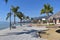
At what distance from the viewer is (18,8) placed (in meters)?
62.8

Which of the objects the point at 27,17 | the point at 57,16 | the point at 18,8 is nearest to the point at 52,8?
the point at 18,8

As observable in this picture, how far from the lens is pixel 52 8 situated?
64125 mm

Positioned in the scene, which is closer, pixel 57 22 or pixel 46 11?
pixel 57 22

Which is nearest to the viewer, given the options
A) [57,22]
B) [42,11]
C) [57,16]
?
[57,16]

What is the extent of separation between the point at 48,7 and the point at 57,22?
72.0 feet

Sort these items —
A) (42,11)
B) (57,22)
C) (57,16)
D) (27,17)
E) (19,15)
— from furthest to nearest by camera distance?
(27,17)
(42,11)
(19,15)
(57,22)
(57,16)

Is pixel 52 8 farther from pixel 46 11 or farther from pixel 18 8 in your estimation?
pixel 18 8

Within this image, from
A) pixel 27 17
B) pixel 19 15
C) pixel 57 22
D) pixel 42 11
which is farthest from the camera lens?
pixel 27 17

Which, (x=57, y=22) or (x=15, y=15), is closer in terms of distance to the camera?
(x=57, y=22)

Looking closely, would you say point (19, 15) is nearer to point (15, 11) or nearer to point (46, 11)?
point (15, 11)

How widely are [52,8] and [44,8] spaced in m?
3.26

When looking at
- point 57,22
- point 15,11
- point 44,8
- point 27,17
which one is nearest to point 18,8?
point 15,11

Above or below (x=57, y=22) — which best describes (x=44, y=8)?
above

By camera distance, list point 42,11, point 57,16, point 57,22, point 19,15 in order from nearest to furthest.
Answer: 1. point 57,16
2. point 57,22
3. point 19,15
4. point 42,11
